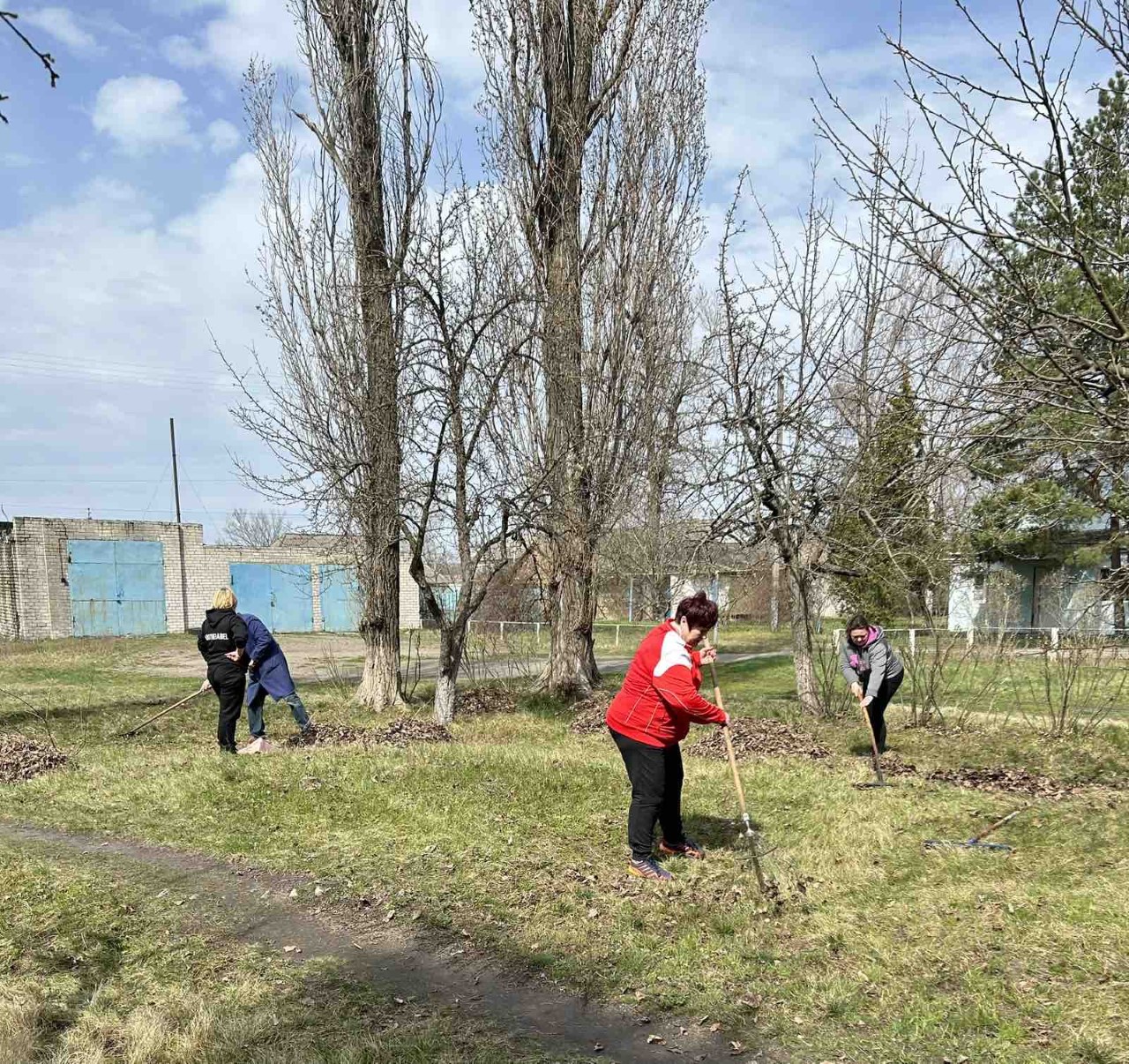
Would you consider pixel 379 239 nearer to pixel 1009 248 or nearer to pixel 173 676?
pixel 1009 248

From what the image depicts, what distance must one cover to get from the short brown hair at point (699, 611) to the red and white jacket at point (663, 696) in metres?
0.12

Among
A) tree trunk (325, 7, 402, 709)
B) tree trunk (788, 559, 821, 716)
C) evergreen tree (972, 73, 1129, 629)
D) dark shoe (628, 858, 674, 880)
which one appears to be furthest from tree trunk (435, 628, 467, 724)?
evergreen tree (972, 73, 1129, 629)

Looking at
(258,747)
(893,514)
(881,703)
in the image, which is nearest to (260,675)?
(258,747)

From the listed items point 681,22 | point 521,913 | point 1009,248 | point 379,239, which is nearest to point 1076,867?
point 521,913

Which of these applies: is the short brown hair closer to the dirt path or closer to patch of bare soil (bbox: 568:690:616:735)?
the dirt path

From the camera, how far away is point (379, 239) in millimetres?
11359

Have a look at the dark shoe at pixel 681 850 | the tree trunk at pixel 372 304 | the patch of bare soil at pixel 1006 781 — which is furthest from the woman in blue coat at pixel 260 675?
the patch of bare soil at pixel 1006 781

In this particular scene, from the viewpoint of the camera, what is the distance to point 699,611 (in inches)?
208

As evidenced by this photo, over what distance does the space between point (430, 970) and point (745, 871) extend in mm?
2181

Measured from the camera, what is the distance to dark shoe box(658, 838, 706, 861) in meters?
5.70

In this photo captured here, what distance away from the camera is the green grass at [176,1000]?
3371mm

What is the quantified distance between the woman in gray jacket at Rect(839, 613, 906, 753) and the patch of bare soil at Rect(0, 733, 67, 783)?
789cm

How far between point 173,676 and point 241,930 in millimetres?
14176

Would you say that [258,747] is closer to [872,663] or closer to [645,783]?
[645,783]
